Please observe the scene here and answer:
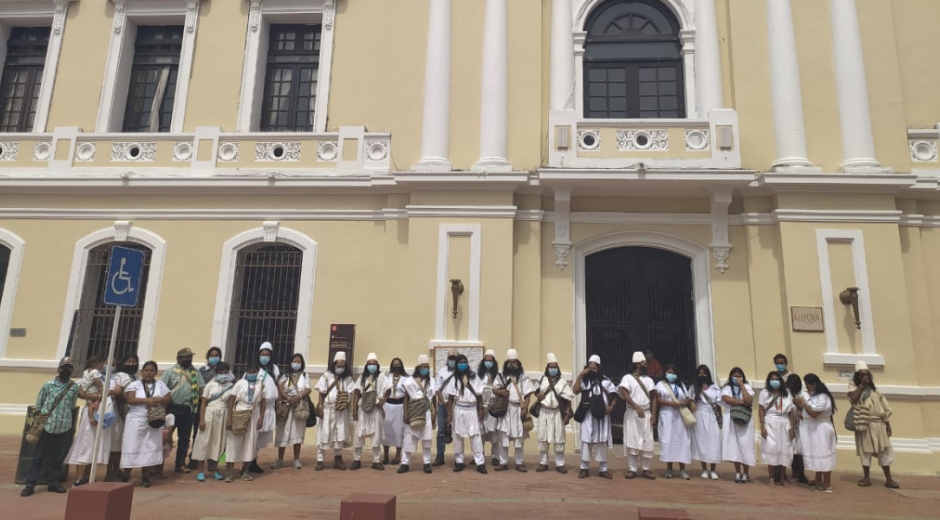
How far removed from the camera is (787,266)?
32.3ft

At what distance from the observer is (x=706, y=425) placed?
8125mm

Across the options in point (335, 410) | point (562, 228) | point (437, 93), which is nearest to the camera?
point (335, 410)

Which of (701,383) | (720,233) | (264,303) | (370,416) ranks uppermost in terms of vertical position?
(720,233)

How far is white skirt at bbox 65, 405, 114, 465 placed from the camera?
707 centimetres

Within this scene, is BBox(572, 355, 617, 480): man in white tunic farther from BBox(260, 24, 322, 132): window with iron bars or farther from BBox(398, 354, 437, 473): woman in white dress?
BBox(260, 24, 322, 132): window with iron bars

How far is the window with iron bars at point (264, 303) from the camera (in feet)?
36.1

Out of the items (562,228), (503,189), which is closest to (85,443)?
(503,189)

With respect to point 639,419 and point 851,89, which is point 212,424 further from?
point 851,89

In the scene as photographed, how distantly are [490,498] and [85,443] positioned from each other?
187 inches

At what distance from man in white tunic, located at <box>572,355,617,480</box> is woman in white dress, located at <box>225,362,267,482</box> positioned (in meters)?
4.12

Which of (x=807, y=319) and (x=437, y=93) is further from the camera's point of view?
(x=437, y=93)

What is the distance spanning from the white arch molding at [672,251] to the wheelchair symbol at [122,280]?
6.65 metres

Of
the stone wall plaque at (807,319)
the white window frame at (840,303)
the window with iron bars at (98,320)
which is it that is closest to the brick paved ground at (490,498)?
the white window frame at (840,303)

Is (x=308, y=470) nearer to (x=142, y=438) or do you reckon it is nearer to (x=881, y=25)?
A: (x=142, y=438)
